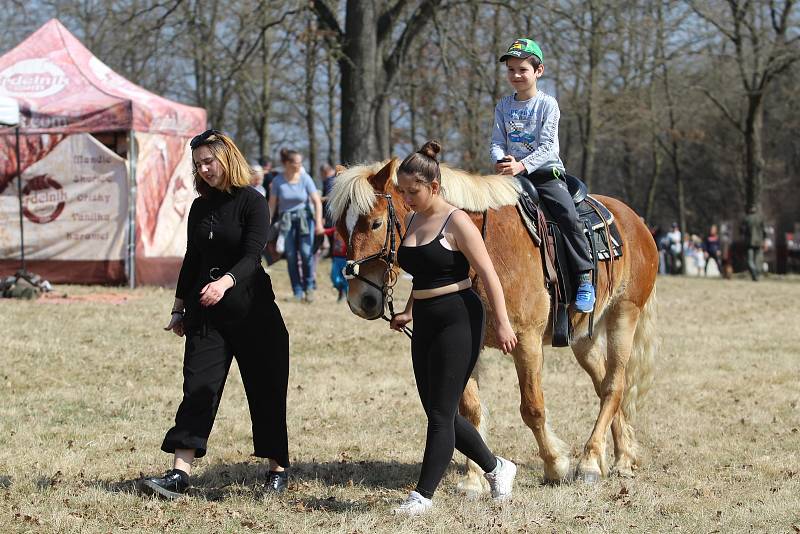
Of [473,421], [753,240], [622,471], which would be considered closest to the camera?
[473,421]

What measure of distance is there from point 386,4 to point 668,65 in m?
18.8

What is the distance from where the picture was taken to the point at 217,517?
5.35 meters

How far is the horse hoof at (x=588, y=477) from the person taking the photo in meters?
6.38

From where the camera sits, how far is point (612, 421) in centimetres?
706

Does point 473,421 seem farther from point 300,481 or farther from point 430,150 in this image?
point 430,150

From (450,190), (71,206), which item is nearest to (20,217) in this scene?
(71,206)

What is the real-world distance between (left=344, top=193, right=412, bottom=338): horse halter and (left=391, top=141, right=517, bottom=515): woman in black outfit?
0.99ft

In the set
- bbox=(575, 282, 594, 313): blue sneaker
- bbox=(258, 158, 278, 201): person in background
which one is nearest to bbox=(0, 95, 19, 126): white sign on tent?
bbox=(258, 158, 278, 201): person in background

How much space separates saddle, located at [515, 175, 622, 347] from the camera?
626 centimetres

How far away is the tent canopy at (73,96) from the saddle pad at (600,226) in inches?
415

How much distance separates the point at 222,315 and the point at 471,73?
1805cm

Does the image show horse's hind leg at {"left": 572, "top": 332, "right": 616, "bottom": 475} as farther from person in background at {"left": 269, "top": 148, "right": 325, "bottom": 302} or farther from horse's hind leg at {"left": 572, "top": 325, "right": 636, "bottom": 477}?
person in background at {"left": 269, "top": 148, "right": 325, "bottom": 302}

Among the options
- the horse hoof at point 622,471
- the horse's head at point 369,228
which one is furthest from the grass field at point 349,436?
the horse's head at point 369,228

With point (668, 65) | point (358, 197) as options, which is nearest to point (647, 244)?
point (358, 197)
